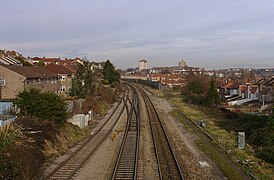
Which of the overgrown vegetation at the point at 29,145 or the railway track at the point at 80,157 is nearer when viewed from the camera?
the overgrown vegetation at the point at 29,145

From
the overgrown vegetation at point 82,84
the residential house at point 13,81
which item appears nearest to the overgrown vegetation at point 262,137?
the overgrown vegetation at point 82,84

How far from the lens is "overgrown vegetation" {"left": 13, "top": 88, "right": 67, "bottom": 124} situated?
21031 mm

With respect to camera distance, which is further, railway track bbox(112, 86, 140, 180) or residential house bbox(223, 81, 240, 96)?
residential house bbox(223, 81, 240, 96)

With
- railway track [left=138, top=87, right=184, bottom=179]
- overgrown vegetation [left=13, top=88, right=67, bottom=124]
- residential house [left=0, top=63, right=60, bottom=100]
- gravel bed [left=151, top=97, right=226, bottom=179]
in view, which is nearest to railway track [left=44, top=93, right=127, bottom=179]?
overgrown vegetation [left=13, top=88, right=67, bottom=124]

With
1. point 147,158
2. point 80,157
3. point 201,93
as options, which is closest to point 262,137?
point 147,158

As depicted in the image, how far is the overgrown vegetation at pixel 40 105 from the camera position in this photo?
21031 millimetres

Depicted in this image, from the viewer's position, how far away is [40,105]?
2103cm

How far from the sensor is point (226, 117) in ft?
126

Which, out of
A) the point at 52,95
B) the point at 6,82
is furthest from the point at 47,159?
the point at 6,82

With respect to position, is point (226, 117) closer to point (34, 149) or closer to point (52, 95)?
point (52, 95)

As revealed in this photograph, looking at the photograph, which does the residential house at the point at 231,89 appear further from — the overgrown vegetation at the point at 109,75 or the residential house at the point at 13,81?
the residential house at the point at 13,81

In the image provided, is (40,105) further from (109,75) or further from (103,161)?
(109,75)

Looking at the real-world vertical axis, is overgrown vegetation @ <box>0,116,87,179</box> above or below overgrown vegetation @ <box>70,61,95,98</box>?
below

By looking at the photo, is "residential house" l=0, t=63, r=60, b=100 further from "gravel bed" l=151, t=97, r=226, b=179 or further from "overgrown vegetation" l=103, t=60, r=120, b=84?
"overgrown vegetation" l=103, t=60, r=120, b=84
